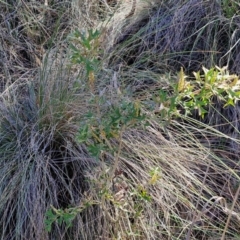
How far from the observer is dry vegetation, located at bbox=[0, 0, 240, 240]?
2.06 metres

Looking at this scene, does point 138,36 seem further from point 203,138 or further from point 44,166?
point 44,166

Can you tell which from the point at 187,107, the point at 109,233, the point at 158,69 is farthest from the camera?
the point at 158,69

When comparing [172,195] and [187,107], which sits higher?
[187,107]

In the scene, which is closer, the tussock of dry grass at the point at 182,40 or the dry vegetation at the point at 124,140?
the dry vegetation at the point at 124,140

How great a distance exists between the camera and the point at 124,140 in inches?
89.9

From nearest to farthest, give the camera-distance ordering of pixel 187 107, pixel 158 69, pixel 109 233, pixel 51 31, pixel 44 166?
pixel 187 107 → pixel 109 233 → pixel 44 166 → pixel 158 69 → pixel 51 31

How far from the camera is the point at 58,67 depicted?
2.58 meters

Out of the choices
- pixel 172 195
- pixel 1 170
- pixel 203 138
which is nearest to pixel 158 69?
pixel 203 138

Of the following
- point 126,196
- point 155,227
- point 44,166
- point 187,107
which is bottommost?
point 155,227

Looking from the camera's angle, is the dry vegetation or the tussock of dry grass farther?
the tussock of dry grass

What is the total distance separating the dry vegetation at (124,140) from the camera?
2059 mm

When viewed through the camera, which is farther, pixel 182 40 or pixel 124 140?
pixel 182 40

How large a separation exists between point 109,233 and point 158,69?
95 centimetres

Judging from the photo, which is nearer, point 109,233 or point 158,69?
point 109,233
